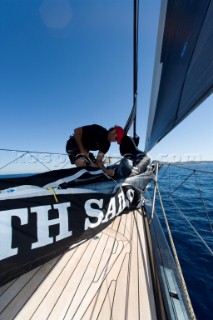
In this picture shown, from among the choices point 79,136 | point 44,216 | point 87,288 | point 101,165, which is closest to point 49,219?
point 44,216

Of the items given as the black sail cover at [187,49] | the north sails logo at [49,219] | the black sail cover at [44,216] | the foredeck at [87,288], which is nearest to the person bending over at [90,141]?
the black sail cover at [44,216]

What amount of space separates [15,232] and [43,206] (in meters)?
0.21

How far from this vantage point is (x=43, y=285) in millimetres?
991

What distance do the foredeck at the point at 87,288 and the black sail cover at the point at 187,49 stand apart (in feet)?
4.81

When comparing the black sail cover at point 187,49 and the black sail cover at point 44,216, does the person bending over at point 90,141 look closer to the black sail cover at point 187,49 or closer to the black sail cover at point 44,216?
the black sail cover at point 44,216

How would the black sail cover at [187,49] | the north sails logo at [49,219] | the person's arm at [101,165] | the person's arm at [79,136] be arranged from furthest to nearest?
the person's arm at [79,136], the person's arm at [101,165], the black sail cover at [187,49], the north sails logo at [49,219]

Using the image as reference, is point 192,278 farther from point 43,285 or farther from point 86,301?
point 43,285

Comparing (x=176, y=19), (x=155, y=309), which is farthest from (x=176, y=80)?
(x=155, y=309)

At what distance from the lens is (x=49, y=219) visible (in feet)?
3.31

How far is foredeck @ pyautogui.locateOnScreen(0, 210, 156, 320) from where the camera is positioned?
862 mm

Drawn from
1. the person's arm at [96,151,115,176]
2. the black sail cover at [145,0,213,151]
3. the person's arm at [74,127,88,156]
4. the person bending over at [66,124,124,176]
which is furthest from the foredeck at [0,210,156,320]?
the black sail cover at [145,0,213,151]

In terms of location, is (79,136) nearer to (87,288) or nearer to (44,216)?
(44,216)

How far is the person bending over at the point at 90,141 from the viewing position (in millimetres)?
2123

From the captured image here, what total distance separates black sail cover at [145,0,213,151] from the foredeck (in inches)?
57.7
